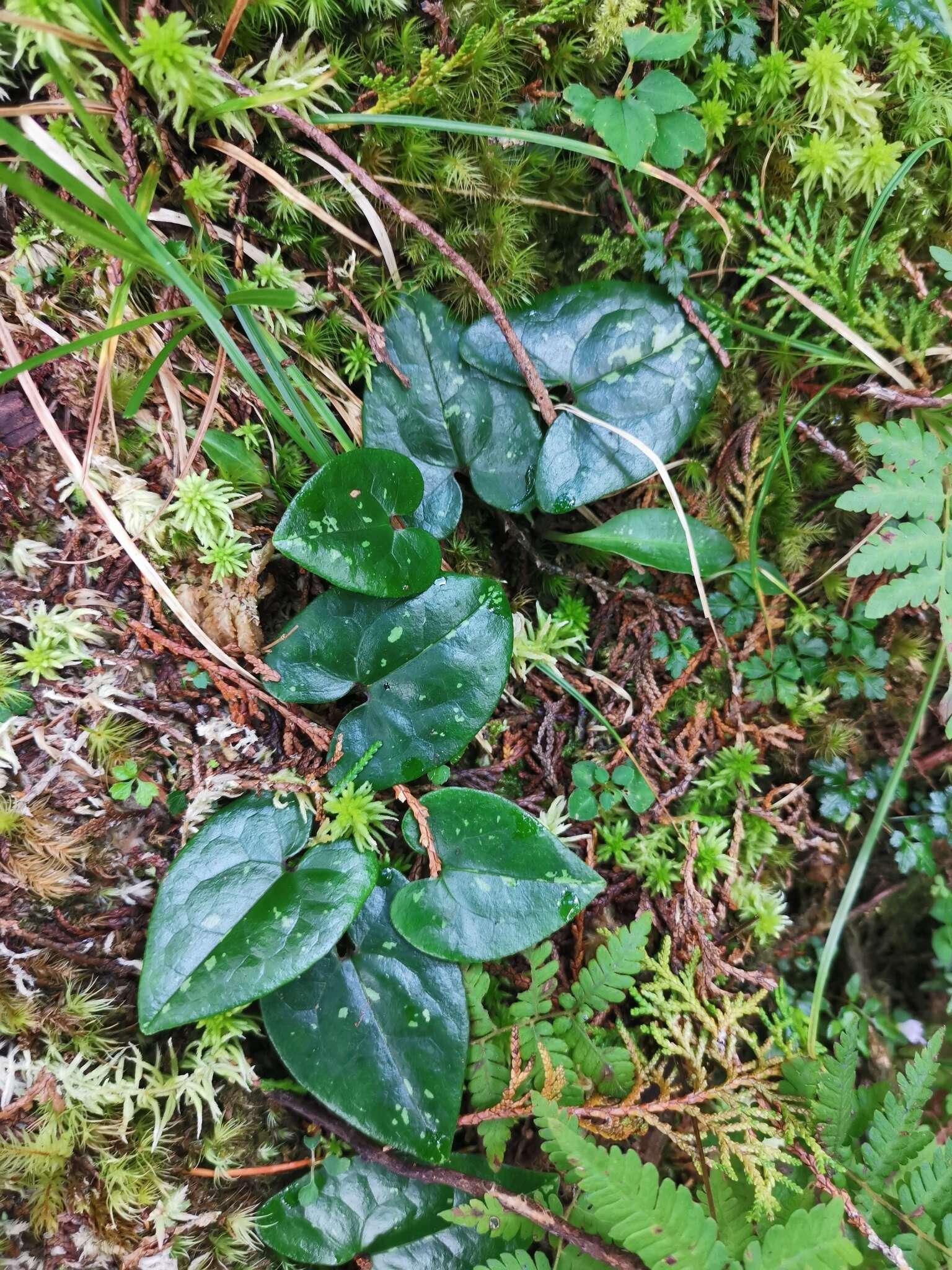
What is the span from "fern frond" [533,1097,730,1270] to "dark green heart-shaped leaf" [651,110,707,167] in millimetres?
2023

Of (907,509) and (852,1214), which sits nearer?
(852,1214)

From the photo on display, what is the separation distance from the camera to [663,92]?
62.8 inches

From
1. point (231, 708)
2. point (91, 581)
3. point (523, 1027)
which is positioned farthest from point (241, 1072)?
point (91, 581)

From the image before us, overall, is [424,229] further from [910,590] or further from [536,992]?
[536,992]

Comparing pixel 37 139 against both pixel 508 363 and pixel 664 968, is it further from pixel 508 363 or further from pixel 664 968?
pixel 664 968

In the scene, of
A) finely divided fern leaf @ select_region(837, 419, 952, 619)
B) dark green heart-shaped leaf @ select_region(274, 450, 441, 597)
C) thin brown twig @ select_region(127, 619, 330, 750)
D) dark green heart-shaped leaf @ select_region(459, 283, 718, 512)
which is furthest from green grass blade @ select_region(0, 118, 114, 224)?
finely divided fern leaf @ select_region(837, 419, 952, 619)

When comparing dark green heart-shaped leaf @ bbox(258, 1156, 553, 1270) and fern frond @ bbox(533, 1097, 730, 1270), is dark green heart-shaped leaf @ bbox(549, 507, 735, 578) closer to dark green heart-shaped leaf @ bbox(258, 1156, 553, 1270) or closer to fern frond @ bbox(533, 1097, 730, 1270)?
fern frond @ bbox(533, 1097, 730, 1270)

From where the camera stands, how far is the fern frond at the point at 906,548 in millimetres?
1623

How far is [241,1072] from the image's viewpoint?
1.47 m

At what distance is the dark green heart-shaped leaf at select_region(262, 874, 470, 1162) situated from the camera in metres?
1.43

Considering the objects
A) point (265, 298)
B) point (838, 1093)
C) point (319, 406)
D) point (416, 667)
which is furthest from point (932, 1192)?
point (265, 298)

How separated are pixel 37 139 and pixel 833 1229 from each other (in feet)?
7.92

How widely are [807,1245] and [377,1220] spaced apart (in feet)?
2.75

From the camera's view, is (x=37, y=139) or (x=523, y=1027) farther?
(x=523, y=1027)
